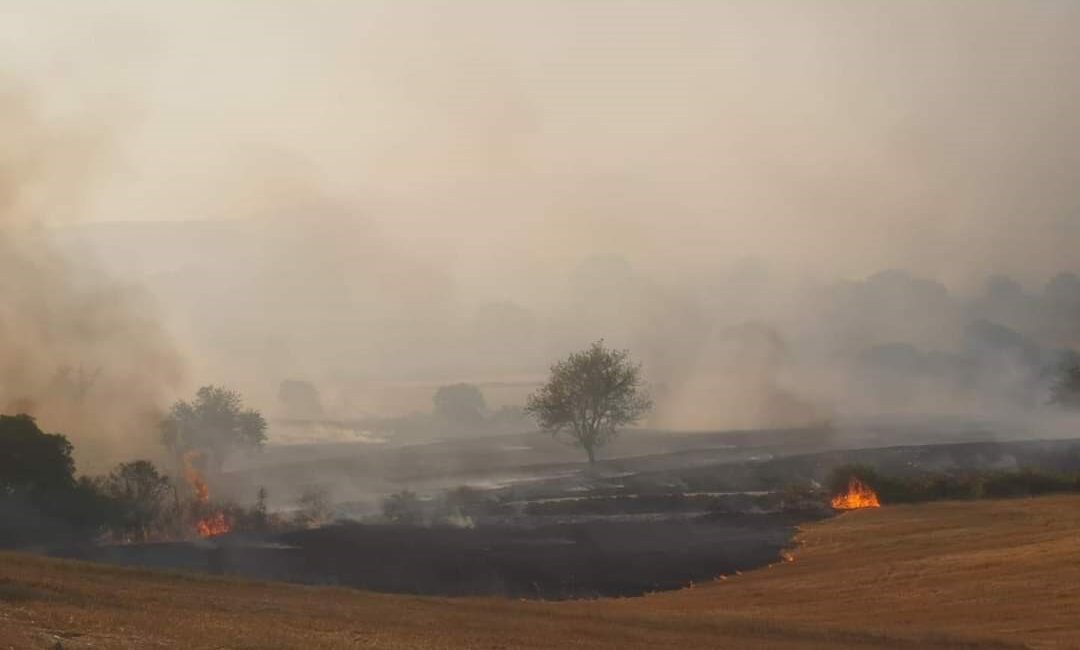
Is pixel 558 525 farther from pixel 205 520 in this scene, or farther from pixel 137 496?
pixel 137 496

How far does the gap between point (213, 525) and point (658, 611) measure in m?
51.6

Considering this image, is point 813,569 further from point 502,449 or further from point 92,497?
point 502,449

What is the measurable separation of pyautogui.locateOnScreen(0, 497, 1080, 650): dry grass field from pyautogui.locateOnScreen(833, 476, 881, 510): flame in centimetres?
2604

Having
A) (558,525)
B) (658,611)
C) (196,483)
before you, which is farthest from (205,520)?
(658,611)

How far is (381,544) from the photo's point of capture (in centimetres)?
7725

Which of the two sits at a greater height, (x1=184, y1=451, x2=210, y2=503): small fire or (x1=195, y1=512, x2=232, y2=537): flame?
(x1=184, y1=451, x2=210, y2=503): small fire

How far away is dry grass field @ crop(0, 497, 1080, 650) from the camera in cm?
2866

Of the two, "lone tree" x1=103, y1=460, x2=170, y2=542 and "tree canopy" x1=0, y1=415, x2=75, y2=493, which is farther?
"lone tree" x1=103, y1=460, x2=170, y2=542

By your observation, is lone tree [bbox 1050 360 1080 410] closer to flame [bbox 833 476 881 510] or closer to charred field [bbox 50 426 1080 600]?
charred field [bbox 50 426 1080 600]

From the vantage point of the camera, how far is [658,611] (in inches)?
1821

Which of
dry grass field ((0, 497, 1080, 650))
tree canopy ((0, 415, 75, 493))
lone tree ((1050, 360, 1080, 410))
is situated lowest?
dry grass field ((0, 497, 1080, 650))

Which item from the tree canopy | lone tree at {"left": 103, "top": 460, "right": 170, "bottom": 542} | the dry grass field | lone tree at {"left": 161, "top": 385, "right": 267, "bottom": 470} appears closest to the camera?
the dry grass field

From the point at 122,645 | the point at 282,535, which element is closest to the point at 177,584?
the point at 122,645

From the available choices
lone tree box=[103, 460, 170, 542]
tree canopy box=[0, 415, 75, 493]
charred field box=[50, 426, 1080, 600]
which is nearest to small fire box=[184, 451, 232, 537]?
lone tree box=[103, 460, 170, 542]
